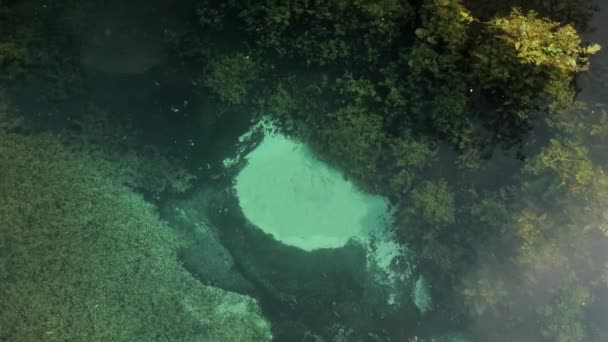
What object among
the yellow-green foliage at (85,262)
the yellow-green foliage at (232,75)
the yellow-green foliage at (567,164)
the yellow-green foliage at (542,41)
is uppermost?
the yellow-green foliage at (542,41)

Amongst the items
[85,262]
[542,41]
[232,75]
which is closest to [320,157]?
[232,75]

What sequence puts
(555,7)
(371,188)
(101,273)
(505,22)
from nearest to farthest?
(505,22) → (555,7) → (101,273) → (371,188)

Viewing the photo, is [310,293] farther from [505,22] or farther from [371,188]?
[505,22]

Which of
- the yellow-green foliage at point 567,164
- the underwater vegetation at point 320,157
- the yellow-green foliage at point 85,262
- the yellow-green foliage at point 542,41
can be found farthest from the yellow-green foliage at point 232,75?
the yellow-green foliage at point 567,164

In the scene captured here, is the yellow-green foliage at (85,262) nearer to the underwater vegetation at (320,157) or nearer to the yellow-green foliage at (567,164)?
the underwater vegetation at (320,157)

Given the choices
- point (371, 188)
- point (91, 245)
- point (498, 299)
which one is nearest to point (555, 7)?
point (371, 188)
